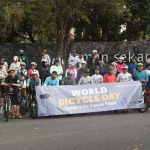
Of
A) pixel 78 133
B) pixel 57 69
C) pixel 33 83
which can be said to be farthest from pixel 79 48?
pixel 78 133

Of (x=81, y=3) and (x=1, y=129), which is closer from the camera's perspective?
(x=1, y=129)

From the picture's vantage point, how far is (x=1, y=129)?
11617mm

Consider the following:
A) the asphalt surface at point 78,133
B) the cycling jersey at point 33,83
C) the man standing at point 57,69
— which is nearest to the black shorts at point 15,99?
the asphalt surface at point 78,133

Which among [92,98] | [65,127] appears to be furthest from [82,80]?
[65,127]

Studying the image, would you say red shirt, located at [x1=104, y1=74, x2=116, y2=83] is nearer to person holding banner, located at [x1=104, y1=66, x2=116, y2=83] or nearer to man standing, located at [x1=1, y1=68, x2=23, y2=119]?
person holding banner, located at [x1=104, y1=66, x2=116, y2=83]

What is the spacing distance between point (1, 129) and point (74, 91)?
143 inches

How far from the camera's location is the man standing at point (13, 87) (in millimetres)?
13618

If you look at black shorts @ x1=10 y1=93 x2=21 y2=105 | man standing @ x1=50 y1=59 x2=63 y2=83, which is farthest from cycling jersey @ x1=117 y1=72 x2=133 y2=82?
black shorts @ x1=10 y1=93 x2=21 y2=105

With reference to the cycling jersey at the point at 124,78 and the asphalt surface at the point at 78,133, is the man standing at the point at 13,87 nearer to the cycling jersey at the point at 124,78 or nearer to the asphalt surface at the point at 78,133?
the asphalt surface at the point at 78,133

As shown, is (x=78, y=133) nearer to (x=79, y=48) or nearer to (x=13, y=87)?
(x=13, y=87)

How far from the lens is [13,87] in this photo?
44.8 ft

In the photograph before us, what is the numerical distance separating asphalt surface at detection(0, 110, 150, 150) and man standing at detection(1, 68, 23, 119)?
1.41 ft

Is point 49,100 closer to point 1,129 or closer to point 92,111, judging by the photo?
point 92,111

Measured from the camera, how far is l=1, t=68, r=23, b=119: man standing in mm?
13618
